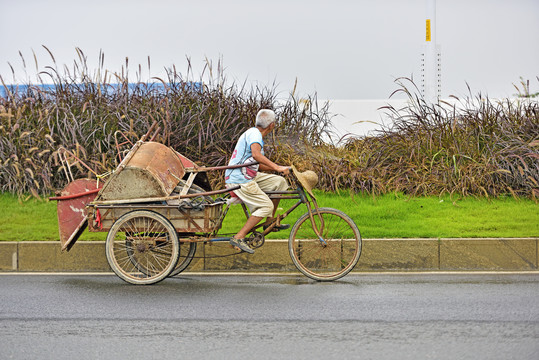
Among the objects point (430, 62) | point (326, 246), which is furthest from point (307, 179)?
point (430, 62)

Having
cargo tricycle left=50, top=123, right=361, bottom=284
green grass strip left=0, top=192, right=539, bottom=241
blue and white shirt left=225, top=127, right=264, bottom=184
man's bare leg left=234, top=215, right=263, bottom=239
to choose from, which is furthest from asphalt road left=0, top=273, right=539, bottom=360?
green grass strip left=0, top=192, right=539, bottom=241

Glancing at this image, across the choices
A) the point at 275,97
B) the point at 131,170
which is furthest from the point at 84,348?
the point at 275,97

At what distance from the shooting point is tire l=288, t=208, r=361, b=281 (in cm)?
788

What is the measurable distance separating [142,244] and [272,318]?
2292 mm

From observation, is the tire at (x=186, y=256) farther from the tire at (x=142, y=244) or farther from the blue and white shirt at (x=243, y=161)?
the blue and white shirt at (x=243, y=161)

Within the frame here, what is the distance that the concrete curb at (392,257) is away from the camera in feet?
28.9

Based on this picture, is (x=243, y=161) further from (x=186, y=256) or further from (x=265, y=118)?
(x=186, y=256)

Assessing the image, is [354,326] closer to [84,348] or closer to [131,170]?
[84,348]

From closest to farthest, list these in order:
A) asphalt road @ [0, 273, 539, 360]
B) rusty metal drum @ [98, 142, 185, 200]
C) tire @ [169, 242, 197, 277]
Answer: asphalt road @ [0, 273, 539, 360]
rusty metal drum @ [98, 142, 185, 200]
tire @ [169, 242, 197, 277]

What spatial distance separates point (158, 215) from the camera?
7711 mm

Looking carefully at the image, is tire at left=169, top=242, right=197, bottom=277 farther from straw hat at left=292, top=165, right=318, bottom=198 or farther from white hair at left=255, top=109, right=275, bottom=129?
white hair at left=255, top=109, right=275, bottom=129

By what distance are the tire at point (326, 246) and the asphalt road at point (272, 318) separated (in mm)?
222

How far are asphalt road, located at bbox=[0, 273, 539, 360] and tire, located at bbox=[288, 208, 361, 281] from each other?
22 cm

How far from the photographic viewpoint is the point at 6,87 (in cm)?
1236
